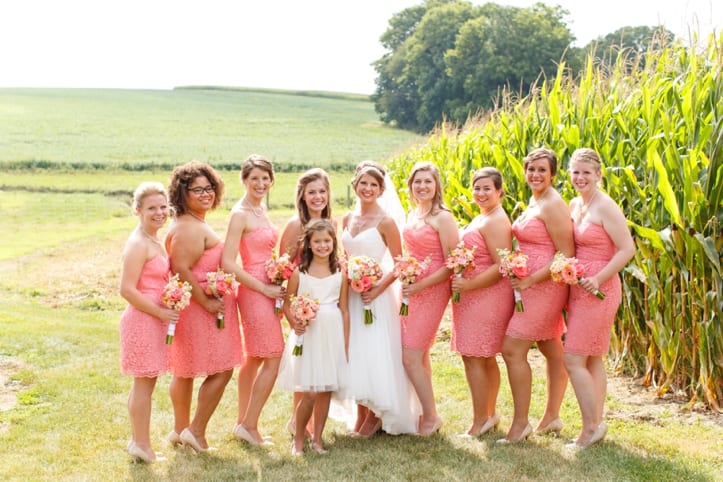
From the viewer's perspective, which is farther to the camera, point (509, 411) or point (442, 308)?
point (509, 411)

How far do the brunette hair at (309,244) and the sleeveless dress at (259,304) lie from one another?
0.27 meters

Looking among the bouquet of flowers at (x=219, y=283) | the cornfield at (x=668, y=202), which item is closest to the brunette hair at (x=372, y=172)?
the bouquet of flowers at (x=219, y=283)

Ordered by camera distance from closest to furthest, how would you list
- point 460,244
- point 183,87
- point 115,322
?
point 460,244 → point 115,322 → point 183,87

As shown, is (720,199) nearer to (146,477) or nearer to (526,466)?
(526,466)

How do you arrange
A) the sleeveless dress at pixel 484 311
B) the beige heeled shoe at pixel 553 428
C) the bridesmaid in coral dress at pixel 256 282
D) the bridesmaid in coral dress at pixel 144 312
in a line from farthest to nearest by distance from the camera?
the beige heeled shoe at pixel 553 428 → the sleeveless dress at pixel 484 311 → the bridesmaid in coral dress at pixel 256 282 → the bridesmaid in coral dress at pixel 144 312

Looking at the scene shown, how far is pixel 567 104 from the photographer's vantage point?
838 cm

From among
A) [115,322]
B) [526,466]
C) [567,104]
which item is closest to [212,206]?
[526,466]

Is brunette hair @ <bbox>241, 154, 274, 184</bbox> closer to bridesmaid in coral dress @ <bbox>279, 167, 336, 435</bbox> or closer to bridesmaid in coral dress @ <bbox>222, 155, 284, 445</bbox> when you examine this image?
bridesmaid in coral dress @ <bbox>222, 155, 284, 445</bbox>

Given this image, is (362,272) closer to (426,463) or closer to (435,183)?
(435,183)

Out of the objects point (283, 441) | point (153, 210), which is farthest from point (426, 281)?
point (153, 210)

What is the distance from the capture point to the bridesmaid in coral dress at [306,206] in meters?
5.64

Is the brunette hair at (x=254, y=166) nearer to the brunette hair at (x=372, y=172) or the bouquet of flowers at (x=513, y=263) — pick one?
the brunette hair at (x=372, y=172)

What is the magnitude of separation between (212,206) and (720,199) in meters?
3.78

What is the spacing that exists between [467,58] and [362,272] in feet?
157
